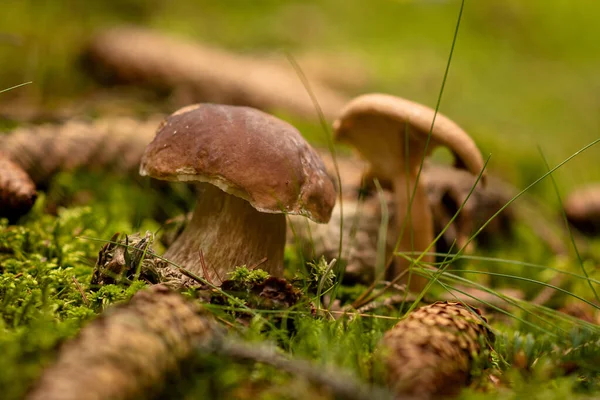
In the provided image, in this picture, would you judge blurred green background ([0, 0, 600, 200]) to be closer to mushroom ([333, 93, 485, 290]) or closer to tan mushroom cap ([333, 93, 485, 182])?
mushroom ([333, 93, 485, 290])


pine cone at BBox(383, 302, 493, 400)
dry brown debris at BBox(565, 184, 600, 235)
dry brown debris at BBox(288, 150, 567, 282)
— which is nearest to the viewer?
pine cone at BBox(383, 302, 493, 400)

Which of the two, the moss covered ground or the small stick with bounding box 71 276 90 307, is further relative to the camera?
the small stick with bounding box 71 276 90 307

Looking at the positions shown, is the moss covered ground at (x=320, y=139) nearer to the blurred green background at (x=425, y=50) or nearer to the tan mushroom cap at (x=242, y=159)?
the blurred green background at (x=425, y=50)

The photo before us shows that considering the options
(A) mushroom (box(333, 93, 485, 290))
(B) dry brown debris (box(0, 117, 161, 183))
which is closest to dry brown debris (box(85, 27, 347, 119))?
(B) dry brown debris (box(0, 117, 161, 183))

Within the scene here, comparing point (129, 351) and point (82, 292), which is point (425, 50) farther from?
point (129, 351)

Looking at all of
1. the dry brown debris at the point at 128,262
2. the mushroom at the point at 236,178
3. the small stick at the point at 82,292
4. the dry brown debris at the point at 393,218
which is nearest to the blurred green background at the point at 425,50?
the dry brown debris at the point at 393,218

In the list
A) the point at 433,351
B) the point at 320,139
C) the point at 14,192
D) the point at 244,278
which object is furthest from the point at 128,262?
the point at 320,139
